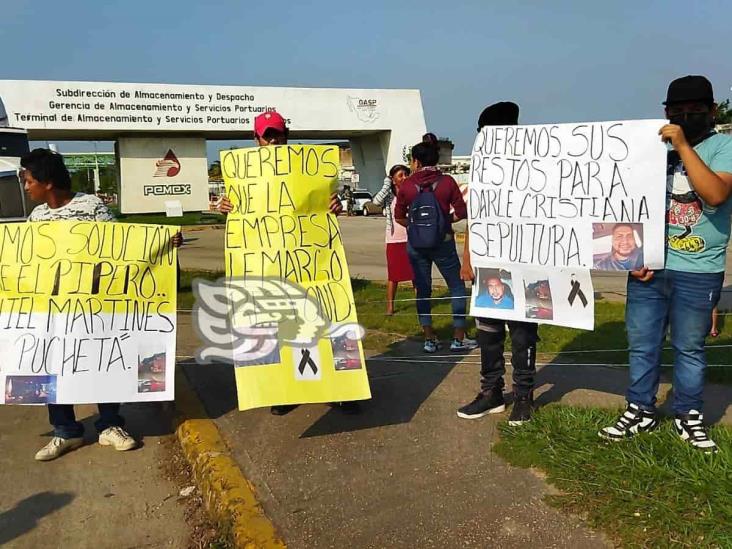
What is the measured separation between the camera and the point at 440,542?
117 inches

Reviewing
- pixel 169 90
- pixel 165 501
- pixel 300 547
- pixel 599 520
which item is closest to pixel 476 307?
pixel 599 520

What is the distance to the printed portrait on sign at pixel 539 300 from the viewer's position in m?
4.00

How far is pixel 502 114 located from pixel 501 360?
5.20 ft

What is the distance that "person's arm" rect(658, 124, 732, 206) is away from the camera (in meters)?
3.19

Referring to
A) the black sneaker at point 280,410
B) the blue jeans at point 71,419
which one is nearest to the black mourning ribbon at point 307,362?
the black sneaker at point 280,410

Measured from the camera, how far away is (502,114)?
4223 millimetres

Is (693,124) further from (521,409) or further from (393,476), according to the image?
(393,476)

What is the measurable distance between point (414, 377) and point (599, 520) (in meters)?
2.49

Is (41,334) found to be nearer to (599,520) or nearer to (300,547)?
(300,547)

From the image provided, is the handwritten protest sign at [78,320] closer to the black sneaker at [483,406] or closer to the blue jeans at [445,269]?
the black sneaker at [483,406]

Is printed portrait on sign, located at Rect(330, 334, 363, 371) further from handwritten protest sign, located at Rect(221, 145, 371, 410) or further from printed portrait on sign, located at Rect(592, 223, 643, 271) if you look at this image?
printed portrait on sign, located at Rect(592, 223, 643, 271)

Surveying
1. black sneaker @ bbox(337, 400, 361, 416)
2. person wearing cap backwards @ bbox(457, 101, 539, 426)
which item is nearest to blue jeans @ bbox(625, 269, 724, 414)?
person wearing cap backwards @ bbox(457, 101, 539, 426)

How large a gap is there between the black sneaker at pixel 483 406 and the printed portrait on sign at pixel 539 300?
2.27 ft

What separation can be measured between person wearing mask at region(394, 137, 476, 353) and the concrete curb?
236cm
